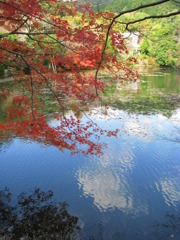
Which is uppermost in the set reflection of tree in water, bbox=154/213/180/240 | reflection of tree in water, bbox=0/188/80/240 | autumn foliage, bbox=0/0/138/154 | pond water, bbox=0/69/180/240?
autumn foliage, bbox=0/0/138/154

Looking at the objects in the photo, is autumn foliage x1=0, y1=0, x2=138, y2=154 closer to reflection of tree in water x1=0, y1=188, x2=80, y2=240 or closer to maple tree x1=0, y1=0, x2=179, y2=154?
maple tree x1=0, y1=0, x2=179, y2=154

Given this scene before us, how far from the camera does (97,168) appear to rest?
5.73m

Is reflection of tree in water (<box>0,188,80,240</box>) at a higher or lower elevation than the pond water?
higher

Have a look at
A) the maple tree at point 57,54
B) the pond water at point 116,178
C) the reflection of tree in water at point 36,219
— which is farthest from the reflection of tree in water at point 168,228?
the maple tree at point 57,54

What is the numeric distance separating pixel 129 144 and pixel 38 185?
10.6 ft

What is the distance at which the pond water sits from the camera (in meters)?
3.89

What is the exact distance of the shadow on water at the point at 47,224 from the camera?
362 centimetres

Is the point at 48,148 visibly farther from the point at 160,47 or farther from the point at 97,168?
the point at 160,47

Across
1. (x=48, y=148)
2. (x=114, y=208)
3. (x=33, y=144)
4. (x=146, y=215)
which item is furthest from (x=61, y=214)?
(x=33, y=144)

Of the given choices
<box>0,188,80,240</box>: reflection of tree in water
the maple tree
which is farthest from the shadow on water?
the maple tree

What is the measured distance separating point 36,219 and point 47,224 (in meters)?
0.24

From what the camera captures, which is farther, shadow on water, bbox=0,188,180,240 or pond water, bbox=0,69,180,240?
pond water, bbox=0,69,180,240

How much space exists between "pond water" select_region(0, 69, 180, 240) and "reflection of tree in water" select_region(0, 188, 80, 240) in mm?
125

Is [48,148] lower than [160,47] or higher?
lower
